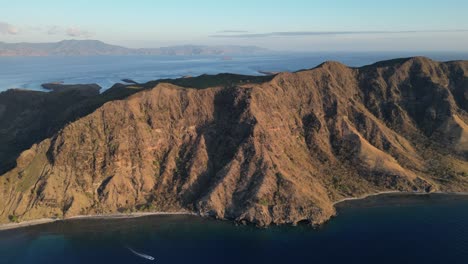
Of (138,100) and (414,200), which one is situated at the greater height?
(138,100)

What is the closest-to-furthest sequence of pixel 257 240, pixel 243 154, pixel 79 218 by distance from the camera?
1. pixel 257 240
2. pixel 79 218
3. pixel 243 154

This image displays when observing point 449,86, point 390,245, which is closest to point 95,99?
point 390,245

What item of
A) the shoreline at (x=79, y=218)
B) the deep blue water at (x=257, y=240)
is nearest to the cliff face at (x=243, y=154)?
the shoreline at (x=79, y=218)

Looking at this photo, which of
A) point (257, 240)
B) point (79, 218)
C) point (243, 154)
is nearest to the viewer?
point (257, 240)

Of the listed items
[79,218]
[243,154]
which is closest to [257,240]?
[243,154]

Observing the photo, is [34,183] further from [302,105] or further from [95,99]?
[302,105]

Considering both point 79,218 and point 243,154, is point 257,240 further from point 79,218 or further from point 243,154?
point 79,218

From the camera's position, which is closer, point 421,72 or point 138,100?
point 138,100
